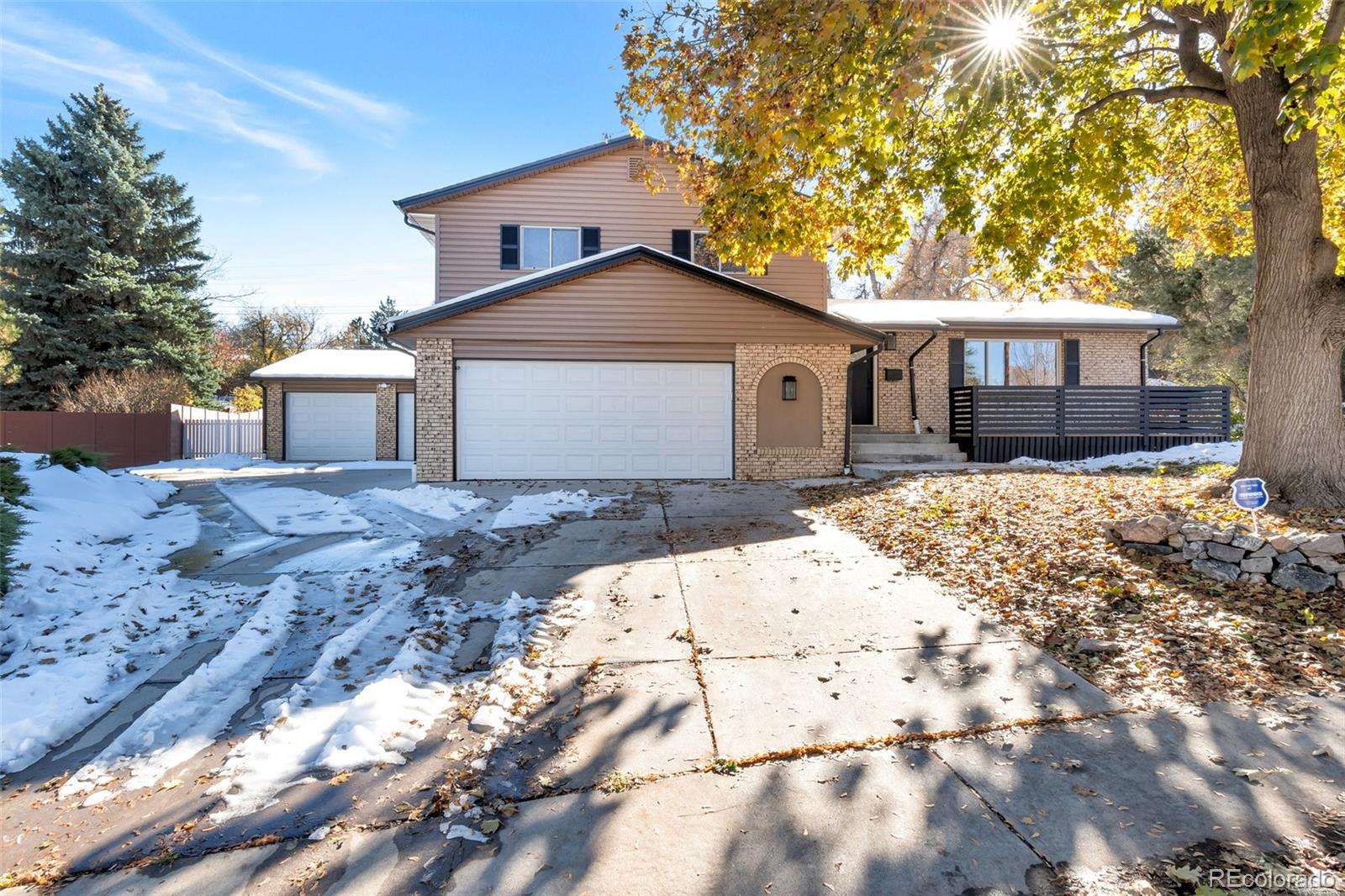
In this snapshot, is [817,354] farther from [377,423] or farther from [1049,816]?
[377,423]

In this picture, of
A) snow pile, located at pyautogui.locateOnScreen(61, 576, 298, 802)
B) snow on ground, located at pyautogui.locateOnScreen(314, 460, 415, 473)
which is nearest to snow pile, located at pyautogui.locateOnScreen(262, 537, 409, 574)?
snow pile, located at pyautogui.locateOnScreen(61, 576, 298, 802)

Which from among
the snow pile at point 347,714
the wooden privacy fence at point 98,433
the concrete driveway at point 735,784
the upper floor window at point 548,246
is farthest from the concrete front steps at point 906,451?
the wooden privacy fence at point 98,433

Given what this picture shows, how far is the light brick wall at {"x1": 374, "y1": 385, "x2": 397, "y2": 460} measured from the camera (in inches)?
739

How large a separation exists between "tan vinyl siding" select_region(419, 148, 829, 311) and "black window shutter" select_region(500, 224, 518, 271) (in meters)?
0.10

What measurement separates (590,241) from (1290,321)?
1138cm

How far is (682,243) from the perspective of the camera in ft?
44.4

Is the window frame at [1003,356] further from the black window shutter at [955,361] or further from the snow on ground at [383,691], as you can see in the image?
the snow on ground at [383,691]

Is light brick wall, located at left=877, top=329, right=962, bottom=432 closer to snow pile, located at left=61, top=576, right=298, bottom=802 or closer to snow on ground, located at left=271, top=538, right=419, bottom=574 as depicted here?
snow on ground, located at left=271, top=538, right=419, bottom=574

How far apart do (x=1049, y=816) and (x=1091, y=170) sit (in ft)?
27.5

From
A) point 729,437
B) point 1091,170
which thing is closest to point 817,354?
point 729,437

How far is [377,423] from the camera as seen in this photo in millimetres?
18938

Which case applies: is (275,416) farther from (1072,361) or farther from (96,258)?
(1072,361)

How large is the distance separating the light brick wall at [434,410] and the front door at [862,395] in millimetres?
9033

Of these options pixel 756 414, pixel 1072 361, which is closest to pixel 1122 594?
pixel 756 414
